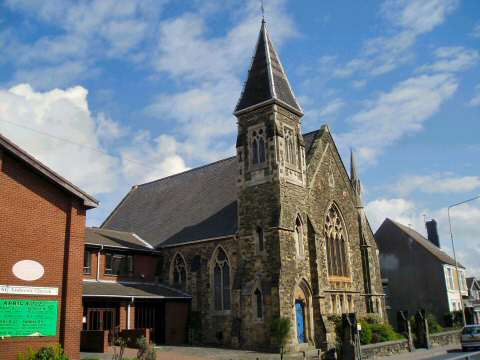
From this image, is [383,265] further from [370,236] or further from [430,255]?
[370,236]

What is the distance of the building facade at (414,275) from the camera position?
4669cm

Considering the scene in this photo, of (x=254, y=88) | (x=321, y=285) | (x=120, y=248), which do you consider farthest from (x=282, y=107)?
(x=120, y=248)

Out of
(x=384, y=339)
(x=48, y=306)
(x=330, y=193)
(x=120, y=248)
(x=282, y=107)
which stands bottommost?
(x=384, y=339)

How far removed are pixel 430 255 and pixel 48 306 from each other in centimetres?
3976

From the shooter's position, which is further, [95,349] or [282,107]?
[282,107]

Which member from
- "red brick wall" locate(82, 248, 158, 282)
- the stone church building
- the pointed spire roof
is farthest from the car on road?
"red brick wall" locate(82, 248, 158, 282)

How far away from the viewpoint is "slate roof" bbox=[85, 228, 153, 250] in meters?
29.0

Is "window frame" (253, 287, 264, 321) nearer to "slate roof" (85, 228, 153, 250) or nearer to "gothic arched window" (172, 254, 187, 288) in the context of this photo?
"gothic arched window" (172, 254, 187, 288)

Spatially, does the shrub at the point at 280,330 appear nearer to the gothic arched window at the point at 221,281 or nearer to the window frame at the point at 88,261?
the gothic arched window at the point at 221,281

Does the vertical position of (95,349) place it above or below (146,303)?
below

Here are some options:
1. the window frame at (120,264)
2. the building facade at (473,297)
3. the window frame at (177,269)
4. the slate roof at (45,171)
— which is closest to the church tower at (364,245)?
the window frame at (177,269)

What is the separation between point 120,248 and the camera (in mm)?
29281

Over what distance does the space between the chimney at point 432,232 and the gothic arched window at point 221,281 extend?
119 ft

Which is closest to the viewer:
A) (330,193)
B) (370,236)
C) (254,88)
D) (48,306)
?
(48,306)
